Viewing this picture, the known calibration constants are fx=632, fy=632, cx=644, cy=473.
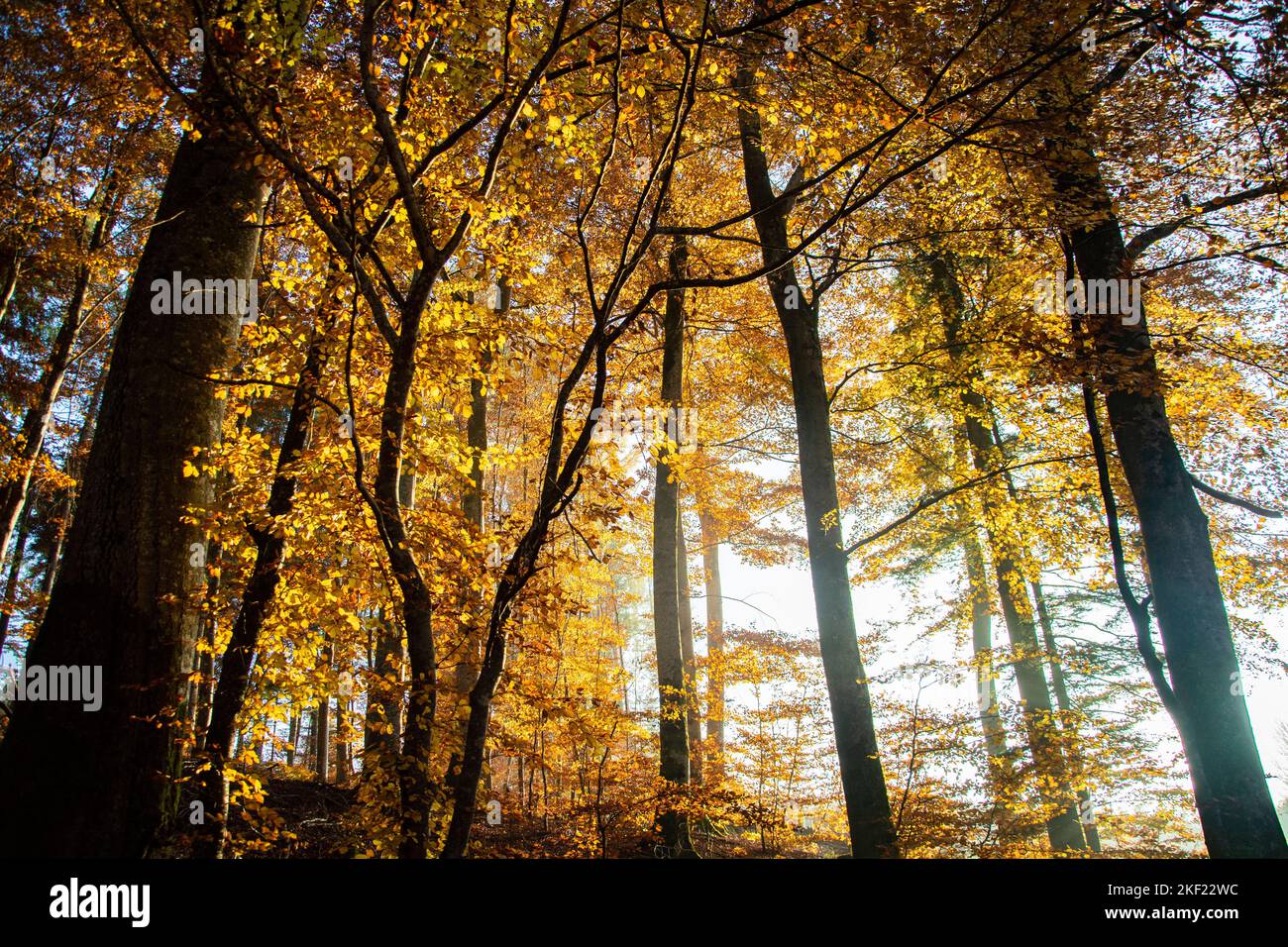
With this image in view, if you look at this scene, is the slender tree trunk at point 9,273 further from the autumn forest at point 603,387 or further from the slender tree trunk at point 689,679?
the slender tree trunk at point 689,679

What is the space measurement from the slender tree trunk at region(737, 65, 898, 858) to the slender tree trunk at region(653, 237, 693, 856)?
1.36m

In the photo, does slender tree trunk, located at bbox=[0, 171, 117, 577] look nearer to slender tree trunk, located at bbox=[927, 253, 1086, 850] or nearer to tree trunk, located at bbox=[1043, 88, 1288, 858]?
tree trunk, located at bbox=[1043, 88, 1288, 858]

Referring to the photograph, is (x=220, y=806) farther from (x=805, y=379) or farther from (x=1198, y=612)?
(x=1198, y=612)

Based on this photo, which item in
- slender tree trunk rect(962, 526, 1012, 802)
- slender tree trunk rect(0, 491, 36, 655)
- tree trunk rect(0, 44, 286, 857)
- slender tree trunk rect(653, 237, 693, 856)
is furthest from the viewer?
slender tree trunk rect(0, 491, 36, 655)

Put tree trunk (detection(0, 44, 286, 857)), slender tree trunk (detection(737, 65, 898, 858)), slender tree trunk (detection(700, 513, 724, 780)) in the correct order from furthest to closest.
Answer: slender tree trunk (detection(700, 513, 724, 780)) → slender tree trunk (detection(737, 65, 898, 858)) → tree trunk (detection(0, 44, 286, 857))

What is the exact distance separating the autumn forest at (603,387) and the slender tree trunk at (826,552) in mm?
48

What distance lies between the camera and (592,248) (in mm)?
9961

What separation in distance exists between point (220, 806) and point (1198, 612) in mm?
7305

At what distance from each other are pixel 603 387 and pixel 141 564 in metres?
2.46

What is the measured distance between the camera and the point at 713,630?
1530cm

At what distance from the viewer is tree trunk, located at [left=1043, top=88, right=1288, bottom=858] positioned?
4898 millimetres

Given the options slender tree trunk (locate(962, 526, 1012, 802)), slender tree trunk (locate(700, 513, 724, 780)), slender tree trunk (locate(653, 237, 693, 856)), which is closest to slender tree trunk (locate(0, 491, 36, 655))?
slender tree trunk (locate(653, 237, 693, 856))

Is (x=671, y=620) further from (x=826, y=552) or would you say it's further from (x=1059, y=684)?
(x=1059, y=684)

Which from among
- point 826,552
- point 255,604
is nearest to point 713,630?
point 826,552
